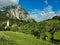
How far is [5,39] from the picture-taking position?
21812 millimetres

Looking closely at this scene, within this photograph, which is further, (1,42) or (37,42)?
(37,42)

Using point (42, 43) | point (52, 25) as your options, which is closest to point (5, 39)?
point (42, 43)

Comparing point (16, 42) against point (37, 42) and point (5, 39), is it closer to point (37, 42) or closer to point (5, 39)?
point (5, 39)

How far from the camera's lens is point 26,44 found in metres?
22.1

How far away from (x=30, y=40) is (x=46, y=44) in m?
2.50

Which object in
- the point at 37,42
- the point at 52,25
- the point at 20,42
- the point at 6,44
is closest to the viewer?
the point at 6,44

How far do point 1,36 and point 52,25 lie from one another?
512ft

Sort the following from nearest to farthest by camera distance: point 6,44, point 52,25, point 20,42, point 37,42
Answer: point 6,44, point 20,42, point 37,42, point 52,25

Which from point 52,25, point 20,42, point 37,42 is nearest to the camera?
point 20,42

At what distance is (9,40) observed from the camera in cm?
2156

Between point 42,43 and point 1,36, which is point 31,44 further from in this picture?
point 1,36

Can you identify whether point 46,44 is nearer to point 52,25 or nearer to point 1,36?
point 1,36

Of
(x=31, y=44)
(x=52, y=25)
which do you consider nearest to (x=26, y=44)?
(x=31, y=44)

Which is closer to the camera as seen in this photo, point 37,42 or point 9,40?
point 9,40
